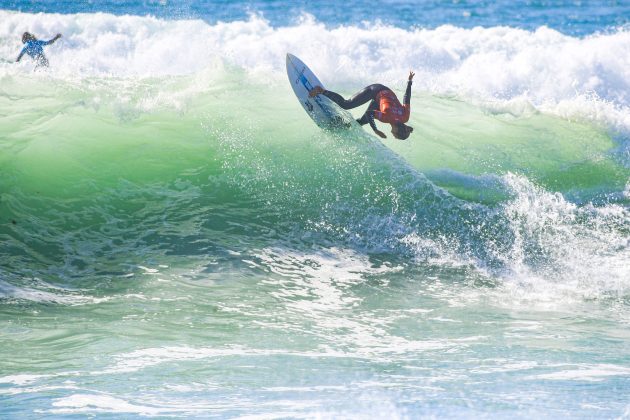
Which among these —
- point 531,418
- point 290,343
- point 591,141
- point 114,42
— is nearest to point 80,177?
point 290,343

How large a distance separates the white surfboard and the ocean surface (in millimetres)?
248

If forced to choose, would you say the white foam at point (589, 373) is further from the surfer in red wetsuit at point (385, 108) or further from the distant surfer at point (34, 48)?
the distant surfer at point (34, 48)

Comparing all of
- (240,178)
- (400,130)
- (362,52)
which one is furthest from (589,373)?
(362,52)

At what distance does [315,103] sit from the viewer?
956cm

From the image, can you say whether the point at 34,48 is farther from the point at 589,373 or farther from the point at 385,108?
the point at 589,373

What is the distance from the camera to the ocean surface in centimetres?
505

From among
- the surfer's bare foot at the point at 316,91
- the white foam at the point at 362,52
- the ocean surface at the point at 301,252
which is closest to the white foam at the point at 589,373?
the ocean surface at the point at 301,252

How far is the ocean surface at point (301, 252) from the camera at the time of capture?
5055 mm

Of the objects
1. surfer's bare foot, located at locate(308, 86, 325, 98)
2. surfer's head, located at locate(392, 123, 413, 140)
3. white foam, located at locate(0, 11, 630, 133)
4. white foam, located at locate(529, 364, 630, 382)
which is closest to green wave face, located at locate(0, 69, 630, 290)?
surfer's bare foot, located at locate(308, 86, 325, 98)

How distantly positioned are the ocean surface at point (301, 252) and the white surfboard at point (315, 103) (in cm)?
25

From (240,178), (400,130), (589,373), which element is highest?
(400,130)

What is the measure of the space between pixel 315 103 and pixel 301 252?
206 centimetres

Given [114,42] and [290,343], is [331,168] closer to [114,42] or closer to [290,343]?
[290,343]

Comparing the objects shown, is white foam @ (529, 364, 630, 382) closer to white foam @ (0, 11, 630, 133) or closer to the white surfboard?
the white surfboard
